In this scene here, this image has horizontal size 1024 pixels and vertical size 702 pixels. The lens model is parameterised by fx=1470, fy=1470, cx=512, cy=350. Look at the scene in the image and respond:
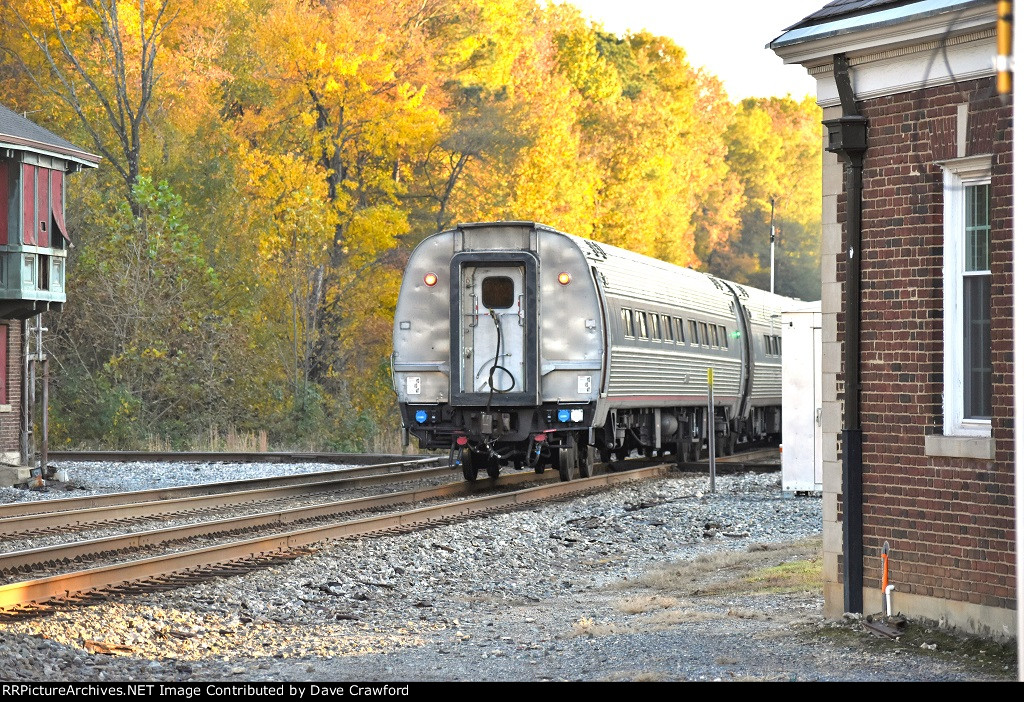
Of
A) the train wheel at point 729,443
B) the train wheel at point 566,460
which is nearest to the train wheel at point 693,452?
the train wheel at point 729,443

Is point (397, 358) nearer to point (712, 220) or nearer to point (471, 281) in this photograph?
point (471, 281)

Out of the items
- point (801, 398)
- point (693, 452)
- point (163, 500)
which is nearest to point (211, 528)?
point (163, 500)

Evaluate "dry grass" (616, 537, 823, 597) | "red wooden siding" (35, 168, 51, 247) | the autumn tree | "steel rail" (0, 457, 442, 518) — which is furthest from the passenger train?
the autumn tree

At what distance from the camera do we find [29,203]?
24.5 m

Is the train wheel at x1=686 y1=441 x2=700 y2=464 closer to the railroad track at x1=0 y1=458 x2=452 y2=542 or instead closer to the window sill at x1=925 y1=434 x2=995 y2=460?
the railroad track at x1=0 y1=458 x2=452 y2=542

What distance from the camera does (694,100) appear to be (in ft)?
244

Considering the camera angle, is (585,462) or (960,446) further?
(585,462)

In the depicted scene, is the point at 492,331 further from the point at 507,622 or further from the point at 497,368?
the point at 507,622

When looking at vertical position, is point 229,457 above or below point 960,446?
below

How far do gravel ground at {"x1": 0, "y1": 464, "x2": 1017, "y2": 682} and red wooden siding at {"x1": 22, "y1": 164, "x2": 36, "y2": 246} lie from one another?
456 inches

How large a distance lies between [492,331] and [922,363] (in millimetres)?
10954

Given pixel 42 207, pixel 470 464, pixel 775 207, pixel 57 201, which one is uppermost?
pixel 775 207

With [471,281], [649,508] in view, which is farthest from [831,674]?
[471,281]
